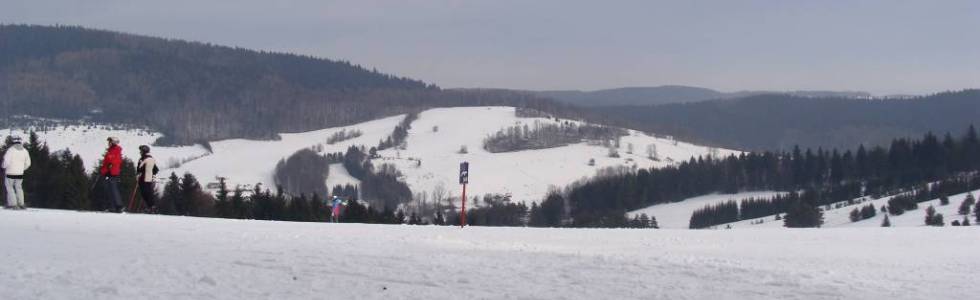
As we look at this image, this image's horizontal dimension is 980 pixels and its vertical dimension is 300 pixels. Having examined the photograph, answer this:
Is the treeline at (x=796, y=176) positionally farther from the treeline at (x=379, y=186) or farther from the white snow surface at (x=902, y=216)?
the treeline at (x=379, y=186)

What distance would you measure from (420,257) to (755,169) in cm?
13937

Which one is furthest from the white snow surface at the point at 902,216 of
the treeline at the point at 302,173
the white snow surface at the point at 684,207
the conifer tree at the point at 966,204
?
the treeline at the point at 302,173

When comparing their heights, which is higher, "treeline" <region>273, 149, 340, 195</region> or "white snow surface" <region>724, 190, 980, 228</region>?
"treeline" <region>273, 149, 340, 195</region>

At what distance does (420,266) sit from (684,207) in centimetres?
12291

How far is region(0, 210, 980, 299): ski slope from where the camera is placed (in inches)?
364

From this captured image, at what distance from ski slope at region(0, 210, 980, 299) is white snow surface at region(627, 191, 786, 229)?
10052 cm

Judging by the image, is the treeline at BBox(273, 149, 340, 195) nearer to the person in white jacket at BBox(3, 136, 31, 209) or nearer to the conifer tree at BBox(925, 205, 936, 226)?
the conifer tree at BBox(925, 205, 936, 226)

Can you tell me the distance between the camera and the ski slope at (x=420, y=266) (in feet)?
30.3

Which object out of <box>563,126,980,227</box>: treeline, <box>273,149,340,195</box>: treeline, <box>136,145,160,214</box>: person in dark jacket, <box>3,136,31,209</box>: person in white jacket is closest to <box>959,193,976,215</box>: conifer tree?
<box>563,126,980,227</box>: treeline

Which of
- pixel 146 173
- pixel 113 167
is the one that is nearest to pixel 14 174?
pixel 113 167

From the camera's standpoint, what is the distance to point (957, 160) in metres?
121

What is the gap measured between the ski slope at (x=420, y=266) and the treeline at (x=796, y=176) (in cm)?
9896

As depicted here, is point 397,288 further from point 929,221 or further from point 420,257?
point 929,221

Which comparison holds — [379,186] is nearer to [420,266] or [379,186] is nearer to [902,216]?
[902,216]
